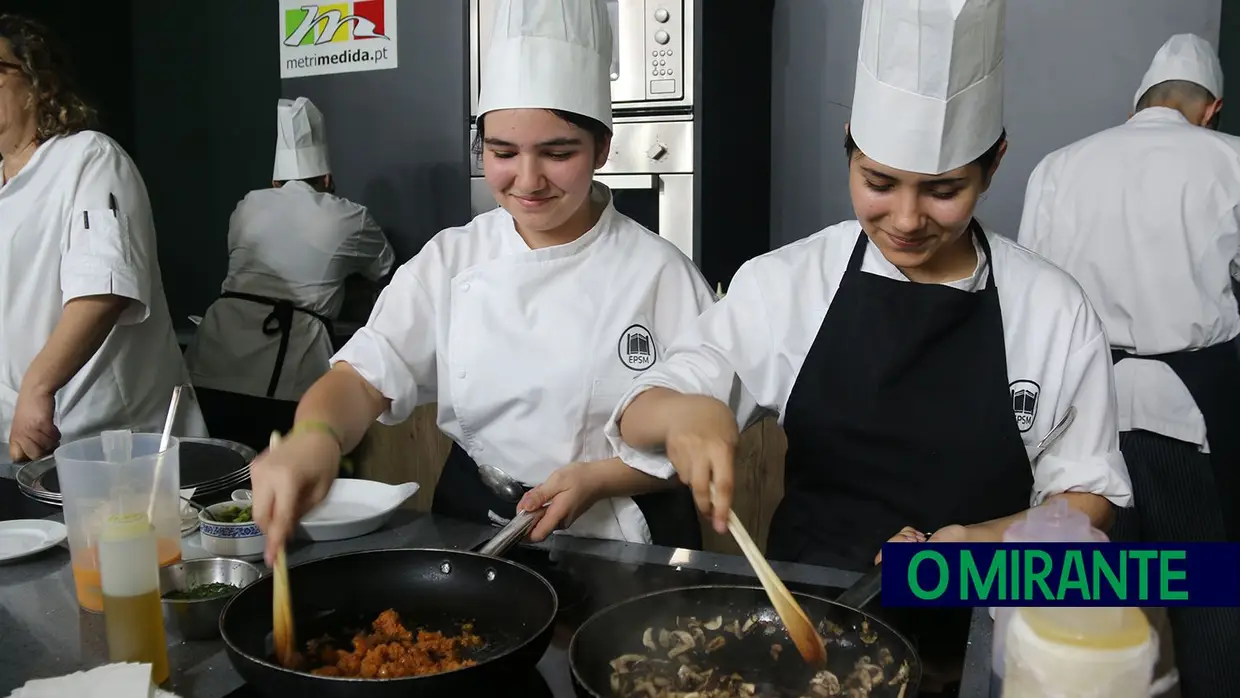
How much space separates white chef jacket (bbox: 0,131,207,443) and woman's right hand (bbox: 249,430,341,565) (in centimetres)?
116

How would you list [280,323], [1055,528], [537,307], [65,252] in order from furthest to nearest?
[280,323], [65,252], [537,307], [1055,528]

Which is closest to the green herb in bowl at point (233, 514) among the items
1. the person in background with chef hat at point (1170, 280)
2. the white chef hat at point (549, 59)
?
the white chef hat at point (549, 59)

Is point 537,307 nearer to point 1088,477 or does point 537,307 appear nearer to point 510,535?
point 510,535

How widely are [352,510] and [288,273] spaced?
86.0 inches

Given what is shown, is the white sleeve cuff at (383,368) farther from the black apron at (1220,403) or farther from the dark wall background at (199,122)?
the dark wall background at (199,122)

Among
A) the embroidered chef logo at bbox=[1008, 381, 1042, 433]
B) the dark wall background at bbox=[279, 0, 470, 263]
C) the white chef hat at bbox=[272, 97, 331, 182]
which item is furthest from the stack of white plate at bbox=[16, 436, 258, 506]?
the white chef hat at bbox=[272, 97, 331, 182]

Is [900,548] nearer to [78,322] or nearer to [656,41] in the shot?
[78,322]

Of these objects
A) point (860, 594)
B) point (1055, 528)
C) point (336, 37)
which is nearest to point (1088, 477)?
point (860, 594)

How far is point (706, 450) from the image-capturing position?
3.75 feet

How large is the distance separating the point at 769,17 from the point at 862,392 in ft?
8.07

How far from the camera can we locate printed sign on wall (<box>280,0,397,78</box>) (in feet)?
11.5

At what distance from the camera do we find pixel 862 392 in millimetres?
1449

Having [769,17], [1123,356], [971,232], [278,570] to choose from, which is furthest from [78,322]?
[1123,356]

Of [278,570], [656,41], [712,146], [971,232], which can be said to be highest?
[656,41]
